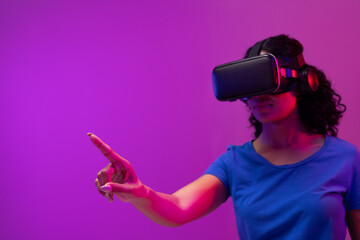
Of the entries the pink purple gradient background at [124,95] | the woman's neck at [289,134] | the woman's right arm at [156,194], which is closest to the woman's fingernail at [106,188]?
the woman's right arm at [156,194]

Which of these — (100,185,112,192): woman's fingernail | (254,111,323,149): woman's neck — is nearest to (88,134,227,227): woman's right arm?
(100,185,112,192): woman's fingernail

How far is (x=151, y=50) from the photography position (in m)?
1.74

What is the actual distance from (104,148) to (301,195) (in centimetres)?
51

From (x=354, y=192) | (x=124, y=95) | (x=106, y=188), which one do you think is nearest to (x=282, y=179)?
A: (x=354, y=192)

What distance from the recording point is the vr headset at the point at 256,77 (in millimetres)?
927

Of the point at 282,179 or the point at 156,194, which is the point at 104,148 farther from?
the point at 282,179

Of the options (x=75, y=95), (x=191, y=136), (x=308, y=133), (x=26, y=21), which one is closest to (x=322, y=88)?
(x=308, y=133)

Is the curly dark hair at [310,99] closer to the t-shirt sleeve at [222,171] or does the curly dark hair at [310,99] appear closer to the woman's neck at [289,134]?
the woman's neck at [289,134]

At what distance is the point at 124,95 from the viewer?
69.4 inches

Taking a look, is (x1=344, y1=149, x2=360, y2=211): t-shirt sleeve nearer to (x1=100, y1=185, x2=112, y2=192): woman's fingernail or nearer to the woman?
the woman

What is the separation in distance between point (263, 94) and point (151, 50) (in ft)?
2.97

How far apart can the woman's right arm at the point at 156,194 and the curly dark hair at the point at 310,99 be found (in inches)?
13.0

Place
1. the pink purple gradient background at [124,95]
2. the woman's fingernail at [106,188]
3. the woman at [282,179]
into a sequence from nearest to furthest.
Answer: the woman's fingernail at [106,188] → the woman at [282,179] → the pink purple gradient background at [124,95]

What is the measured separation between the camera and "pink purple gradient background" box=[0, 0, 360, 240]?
5.27 feet
